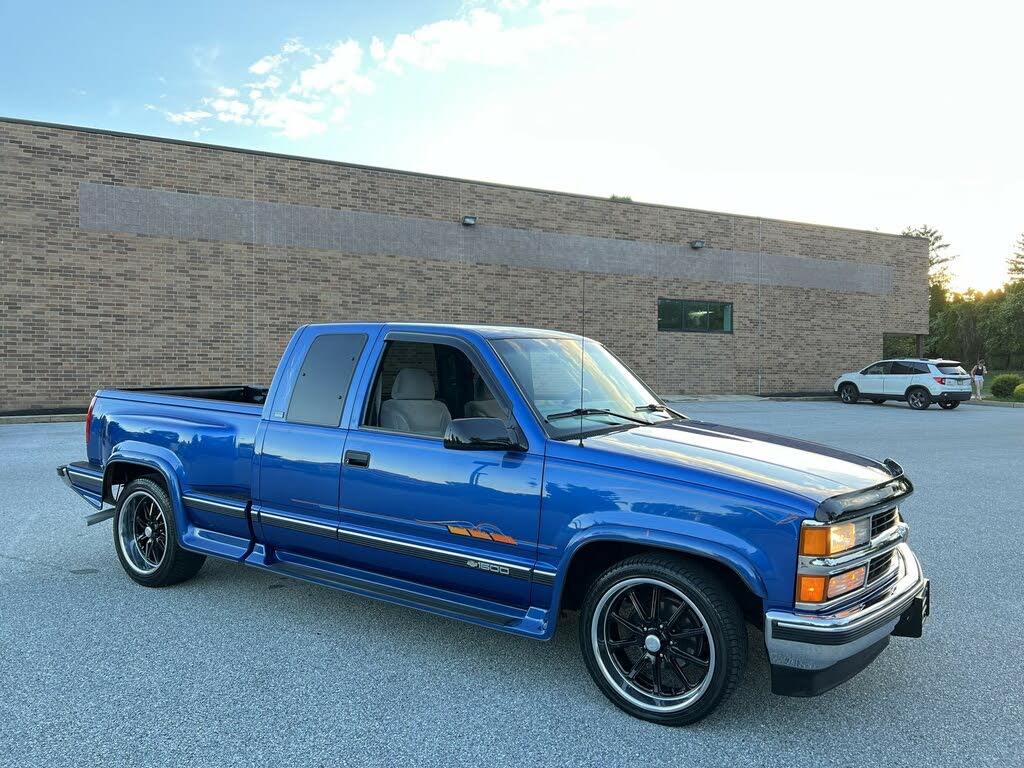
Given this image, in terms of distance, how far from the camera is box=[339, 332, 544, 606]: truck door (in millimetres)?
3650

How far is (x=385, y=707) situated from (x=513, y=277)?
21248 millimetres

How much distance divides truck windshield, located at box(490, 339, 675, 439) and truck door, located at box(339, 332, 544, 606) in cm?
19

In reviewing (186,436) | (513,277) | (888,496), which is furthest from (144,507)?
(513,277)

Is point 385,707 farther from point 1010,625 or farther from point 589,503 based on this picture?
point 1010,625

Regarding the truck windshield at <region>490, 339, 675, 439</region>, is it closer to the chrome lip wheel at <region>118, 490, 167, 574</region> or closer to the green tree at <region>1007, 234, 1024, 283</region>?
the chrome lip wheel at <region>118, 490, 167, 574</region>

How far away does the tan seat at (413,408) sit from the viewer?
4.28m

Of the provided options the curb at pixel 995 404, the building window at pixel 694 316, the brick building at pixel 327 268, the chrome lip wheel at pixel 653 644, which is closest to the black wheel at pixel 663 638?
the chrome lip wheel at pixel 653 644

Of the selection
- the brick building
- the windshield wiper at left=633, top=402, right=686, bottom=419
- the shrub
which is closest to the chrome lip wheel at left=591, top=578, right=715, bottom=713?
the windshield wiper at left=633, top=402, right=686, bottom=419

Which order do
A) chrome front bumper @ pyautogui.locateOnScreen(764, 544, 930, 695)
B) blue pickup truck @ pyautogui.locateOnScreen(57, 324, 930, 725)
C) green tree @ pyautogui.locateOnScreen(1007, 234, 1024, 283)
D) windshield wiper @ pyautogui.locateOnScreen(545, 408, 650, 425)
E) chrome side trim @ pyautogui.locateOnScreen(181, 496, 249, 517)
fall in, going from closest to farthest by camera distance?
chrome front bumper @ pyautogui.locateOnScreen(764, 544, 930, 695)
blue pickup truck @ pyautogui.locateOnScreen(57, 324, 930, 725)
windshield wiper @ pyautogui.locateOnScreen(545, 408, 650, 425)
chrome side trim @ pyautogui.locateOnScreen(181, 496, 249, 517)
green tree @ pyautogui.locateOnScreen(1007, 234, 1024, 283)

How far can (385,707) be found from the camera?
3.48m

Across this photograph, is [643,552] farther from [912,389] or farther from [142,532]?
[912,389]

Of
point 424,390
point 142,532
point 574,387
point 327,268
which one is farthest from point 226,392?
point 327,268

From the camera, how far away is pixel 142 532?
5.41 meters

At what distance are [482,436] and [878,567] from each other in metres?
1.93
